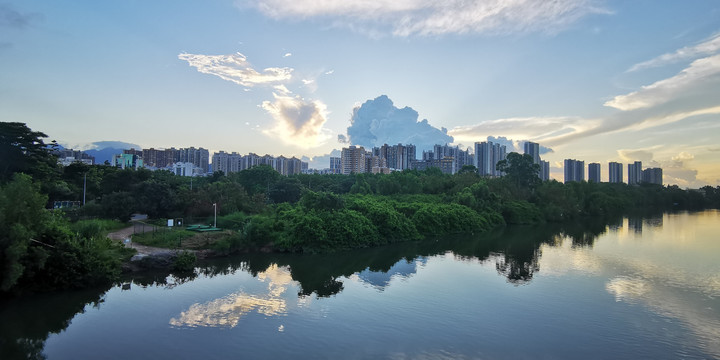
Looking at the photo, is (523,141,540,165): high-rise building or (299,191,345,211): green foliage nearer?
(299,191,345,211): green foliage

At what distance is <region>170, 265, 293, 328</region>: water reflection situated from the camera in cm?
971

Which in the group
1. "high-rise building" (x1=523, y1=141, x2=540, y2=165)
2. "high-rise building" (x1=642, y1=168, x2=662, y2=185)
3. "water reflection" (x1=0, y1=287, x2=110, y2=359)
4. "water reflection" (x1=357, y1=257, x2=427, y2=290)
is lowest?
"water reflection" (x1=0, y1=287, x2=110, y2=359)

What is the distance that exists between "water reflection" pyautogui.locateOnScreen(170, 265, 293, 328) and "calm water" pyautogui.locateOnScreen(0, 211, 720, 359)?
5cm

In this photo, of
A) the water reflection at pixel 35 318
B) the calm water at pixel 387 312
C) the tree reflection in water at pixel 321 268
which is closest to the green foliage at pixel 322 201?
the tree reflection in water at pixel 321 268

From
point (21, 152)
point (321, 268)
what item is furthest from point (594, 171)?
point (21, 152)

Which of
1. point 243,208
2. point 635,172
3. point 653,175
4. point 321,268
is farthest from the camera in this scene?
point 635,172

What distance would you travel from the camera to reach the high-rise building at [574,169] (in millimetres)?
86625

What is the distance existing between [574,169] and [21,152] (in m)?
92.9

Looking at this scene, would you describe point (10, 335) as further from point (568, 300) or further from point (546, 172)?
point (546, 172)

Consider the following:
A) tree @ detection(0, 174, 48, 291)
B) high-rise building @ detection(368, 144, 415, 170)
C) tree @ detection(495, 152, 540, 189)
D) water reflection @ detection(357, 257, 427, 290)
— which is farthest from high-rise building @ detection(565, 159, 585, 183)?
tree @ detection(0, 174, 48, 291)

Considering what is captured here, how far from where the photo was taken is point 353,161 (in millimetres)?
83625

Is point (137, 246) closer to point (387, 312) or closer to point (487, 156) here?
point (387, 312)

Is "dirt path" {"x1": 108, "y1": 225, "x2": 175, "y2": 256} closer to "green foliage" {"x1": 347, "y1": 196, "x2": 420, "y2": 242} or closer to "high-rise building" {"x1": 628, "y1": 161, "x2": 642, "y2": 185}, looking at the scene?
"green foliage" {"x1": 347, "y1": 196, "x2": 420, "y2": 242}

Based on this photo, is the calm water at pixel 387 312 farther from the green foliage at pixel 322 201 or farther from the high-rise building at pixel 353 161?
the high-rise building at pixel 353 161
